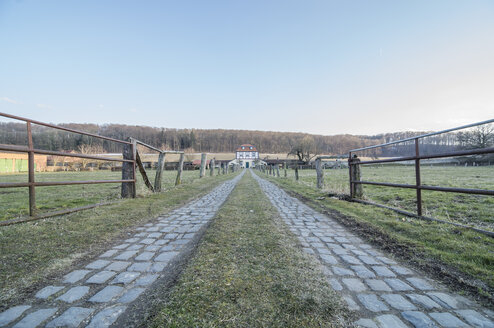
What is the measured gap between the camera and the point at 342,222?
4.18 m

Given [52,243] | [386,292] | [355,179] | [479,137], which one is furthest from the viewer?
[355,179]

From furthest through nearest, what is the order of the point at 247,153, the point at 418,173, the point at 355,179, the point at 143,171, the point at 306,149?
the point at 247,153 < the point at 306,149 < the point at 143,171 < the point at 355,179 < the point at 418,173

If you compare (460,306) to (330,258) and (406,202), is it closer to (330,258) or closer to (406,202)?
(330,258)

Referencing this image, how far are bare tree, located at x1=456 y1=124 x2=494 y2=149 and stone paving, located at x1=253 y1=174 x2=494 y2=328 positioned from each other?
328 cm

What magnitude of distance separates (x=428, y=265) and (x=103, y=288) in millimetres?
3047

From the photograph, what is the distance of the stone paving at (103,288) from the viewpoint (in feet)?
4.75

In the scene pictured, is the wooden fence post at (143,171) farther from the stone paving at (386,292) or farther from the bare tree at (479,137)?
the bare tree at (479,137)

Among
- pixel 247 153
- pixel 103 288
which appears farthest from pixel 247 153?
pixel 103 288

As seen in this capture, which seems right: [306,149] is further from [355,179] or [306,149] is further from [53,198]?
[53,198]

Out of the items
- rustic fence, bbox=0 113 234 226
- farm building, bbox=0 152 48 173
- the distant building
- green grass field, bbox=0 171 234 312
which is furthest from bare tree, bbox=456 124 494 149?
the distant building

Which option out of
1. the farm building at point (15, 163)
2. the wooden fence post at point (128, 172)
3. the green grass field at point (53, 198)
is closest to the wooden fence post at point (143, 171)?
the green grass field at point (53, 198)

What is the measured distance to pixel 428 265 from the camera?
232cm

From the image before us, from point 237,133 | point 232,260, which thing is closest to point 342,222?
point 232,260

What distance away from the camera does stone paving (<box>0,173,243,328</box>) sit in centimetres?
145
